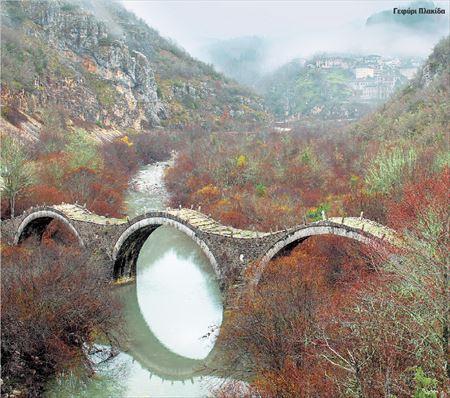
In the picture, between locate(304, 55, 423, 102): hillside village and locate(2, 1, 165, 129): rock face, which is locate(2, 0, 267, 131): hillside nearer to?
locate(2, 1, 165, 129): rock face

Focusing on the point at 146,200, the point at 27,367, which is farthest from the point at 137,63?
the point at 27,367

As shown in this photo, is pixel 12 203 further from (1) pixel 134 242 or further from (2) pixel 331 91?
(2) pixel 331 91

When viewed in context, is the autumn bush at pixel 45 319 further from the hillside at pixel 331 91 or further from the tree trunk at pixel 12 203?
the hillside at pixel 331 91

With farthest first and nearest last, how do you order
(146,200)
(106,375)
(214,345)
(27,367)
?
(146,200)
(214,345)
(106,375)
(27,367)

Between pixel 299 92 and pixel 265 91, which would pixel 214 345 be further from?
pixel 265 91

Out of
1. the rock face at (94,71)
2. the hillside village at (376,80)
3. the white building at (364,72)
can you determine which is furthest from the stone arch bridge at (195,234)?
the white building at (364,72)

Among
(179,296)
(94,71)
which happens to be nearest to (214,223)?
(179,296)
